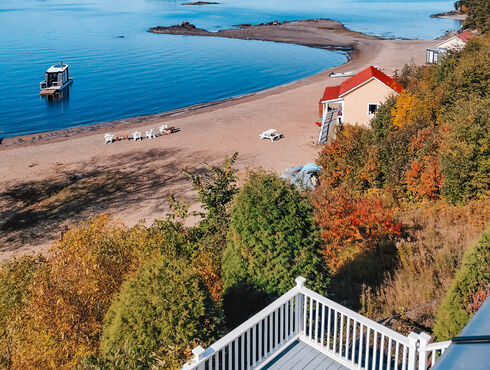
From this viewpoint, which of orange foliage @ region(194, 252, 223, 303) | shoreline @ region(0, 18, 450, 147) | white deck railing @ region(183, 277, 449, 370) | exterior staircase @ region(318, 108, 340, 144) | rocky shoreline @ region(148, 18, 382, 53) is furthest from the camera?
rocky shoreline @ region(148, 18, 382, 53)

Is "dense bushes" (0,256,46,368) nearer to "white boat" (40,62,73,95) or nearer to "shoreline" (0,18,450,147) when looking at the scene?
"shoreline" (0,18,450,147)

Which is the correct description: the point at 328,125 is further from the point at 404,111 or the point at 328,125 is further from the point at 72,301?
the point at 72,301

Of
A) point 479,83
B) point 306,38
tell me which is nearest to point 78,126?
point 479,83

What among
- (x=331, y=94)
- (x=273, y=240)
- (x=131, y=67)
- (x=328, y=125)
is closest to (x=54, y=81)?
(x=131, y=67)

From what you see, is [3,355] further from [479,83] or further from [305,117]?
[305,117]

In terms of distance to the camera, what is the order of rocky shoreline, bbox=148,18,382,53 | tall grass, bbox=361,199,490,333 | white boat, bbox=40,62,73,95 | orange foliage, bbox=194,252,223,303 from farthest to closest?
rocky shoreline, bbox=148,18,382,53, white boat, bbox=40,62,73,95, tall grass, bbox=361,199,490,333, orange foliage, bbox=194,252,223,303

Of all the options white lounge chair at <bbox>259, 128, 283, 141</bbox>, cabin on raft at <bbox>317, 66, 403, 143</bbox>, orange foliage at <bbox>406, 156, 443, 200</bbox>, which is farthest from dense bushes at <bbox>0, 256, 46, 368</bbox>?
white lounge chair at <bbox>259, 128, 283, 141</bbox>

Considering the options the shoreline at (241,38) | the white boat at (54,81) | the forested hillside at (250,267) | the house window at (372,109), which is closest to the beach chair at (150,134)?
the shoreline at (241,38)
